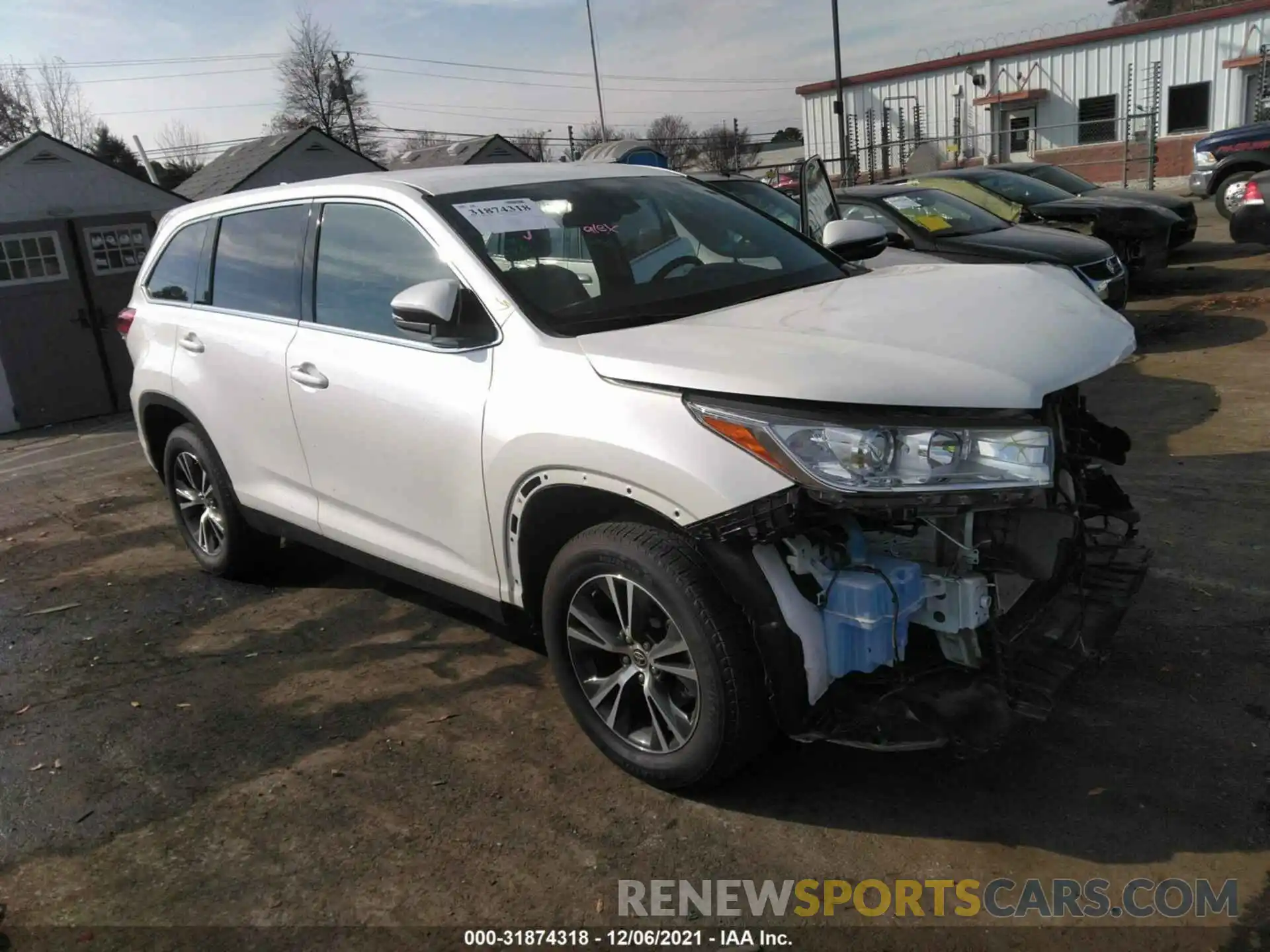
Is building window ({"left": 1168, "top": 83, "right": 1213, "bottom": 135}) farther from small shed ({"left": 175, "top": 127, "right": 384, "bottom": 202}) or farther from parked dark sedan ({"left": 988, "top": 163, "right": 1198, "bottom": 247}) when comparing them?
small shed ({"left": 175, "top": 127, "right": 384, "bottom": 202})

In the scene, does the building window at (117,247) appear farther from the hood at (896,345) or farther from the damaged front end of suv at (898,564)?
the damaged front end of suv at (898,564)

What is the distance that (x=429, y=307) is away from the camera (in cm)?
313

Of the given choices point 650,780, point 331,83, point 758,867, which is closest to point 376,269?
point 650,780

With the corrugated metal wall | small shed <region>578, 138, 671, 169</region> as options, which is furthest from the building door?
small shed <region>578, 138, 671, 169</region>

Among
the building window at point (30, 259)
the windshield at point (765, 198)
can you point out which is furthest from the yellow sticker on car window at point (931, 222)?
the building window at point (30, 259)

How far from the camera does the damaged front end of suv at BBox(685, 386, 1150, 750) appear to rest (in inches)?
99.4

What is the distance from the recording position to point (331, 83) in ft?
176

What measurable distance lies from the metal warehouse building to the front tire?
83.0 ft

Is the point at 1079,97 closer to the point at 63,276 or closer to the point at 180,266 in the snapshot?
the point at 63,276

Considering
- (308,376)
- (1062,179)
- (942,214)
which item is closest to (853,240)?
(308,376)

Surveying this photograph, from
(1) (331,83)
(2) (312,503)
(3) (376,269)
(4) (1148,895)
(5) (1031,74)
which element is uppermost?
(1) (331,83)

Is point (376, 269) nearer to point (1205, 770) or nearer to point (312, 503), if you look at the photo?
point (312, 503)

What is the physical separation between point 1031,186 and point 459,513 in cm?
1167

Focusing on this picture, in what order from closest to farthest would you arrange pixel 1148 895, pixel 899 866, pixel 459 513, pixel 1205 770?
pixel 1148 895, pixel 899 866, pixel 1205 770, pixel 459 513
